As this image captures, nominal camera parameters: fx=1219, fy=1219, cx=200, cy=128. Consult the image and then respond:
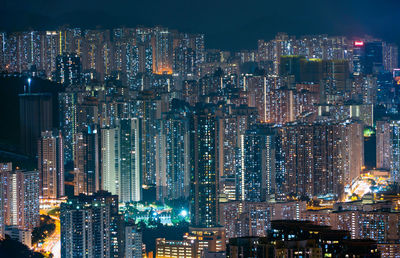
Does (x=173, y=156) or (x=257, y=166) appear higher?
(x=173, y=156)

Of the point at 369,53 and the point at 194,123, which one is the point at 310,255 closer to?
the point at 194,123

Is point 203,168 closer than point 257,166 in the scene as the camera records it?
Yes

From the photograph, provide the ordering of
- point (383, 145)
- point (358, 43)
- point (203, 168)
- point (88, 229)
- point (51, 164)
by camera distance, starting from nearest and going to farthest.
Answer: point (88, 229) → point (203, 168) → point (51, 164) → point (383, 145) → point (358, 43)

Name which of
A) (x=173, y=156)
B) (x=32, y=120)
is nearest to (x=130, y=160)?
(x=173, y=156)

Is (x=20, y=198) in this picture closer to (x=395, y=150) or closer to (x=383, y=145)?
(x=395, y=150)

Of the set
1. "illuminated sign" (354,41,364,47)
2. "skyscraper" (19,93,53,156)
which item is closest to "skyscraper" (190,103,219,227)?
"skyscraper" (19,93,53,156)

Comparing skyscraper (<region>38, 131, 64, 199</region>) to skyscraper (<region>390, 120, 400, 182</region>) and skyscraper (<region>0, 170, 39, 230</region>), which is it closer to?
skyscraper (<region>0, 170, 39, 230</region>)
